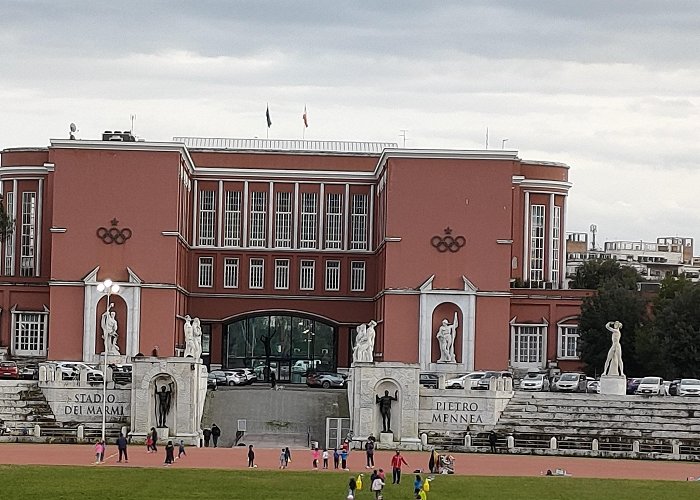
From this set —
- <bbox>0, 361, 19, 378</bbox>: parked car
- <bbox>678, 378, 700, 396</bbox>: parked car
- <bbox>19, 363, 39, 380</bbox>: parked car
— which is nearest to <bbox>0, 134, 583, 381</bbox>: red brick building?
<bbox>19, 363, 39, 380</bbox>: parked car

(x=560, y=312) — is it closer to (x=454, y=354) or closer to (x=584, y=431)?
(x=454, y=354)

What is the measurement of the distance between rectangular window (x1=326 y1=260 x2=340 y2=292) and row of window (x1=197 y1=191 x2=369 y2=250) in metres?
1.09

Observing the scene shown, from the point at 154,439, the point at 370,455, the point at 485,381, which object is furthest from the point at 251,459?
the point at 485,381

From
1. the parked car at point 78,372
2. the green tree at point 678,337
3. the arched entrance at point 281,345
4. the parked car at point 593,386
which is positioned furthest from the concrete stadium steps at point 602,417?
the arched entrance at point 281,345

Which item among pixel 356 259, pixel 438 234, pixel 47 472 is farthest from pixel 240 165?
pixel 47 472

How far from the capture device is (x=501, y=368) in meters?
91.5

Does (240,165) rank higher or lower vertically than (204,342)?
higher

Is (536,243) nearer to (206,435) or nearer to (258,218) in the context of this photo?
(258,218)

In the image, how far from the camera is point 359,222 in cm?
10256

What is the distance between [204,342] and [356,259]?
404 inches

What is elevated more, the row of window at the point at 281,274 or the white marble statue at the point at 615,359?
the row of window at the point at 281,274

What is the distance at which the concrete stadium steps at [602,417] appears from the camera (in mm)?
71625

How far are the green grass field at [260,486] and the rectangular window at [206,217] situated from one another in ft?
142

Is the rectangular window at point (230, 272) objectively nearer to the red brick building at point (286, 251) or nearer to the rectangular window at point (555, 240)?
the red brick building at point (286, 251)
